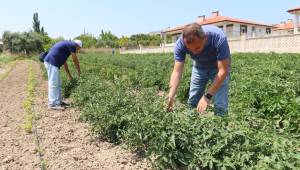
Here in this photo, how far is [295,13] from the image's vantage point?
124 ft

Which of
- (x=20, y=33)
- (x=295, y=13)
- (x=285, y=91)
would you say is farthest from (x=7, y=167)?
(x=20, y=33)

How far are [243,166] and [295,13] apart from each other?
3798 centimetres

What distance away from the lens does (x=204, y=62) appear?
4.82 meters

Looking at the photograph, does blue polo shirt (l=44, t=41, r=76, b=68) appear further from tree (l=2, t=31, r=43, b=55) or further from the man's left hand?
tree (l=2, t=31, r=43, b=55)

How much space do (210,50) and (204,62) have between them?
34cm

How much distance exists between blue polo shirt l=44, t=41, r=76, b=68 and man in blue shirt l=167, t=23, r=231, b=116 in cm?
400

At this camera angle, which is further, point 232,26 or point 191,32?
point 232,26

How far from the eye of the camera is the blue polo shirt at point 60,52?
8.33 m

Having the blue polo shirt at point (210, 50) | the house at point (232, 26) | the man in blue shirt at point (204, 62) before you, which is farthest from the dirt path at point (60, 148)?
the house at point (232, 26)

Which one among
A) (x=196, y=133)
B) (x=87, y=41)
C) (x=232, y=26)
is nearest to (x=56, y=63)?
(x=196, y=133)

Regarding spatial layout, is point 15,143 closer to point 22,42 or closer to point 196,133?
point 196,133

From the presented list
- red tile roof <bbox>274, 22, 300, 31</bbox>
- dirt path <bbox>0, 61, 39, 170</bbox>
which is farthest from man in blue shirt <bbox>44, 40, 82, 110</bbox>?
red tile roof <bbox>274, 22, 300, 31</bbox>

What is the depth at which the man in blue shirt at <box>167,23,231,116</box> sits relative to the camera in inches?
157

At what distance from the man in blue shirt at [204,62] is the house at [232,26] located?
45.4m
